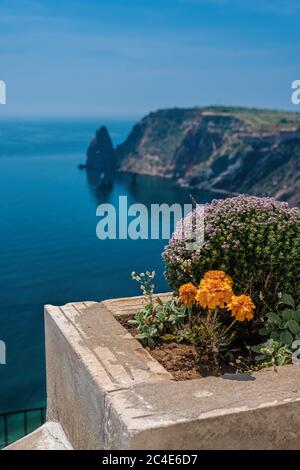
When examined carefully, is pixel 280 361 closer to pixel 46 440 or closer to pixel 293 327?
pixel 293 327

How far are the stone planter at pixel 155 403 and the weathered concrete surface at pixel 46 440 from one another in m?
0.11

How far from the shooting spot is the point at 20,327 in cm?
4119

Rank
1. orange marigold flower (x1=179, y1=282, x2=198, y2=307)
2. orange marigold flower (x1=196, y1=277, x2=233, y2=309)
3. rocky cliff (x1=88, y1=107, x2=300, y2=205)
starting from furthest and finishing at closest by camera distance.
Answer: rocky cliff (x1=88, y1=107, x2=300, y2=205), orange marigold flower (x1=179, y1=282, x2=198, y2=307), orange marigold flower (x1=196, y1=277, x2=233, y2=309)

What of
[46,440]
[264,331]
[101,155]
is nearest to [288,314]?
[264,331]

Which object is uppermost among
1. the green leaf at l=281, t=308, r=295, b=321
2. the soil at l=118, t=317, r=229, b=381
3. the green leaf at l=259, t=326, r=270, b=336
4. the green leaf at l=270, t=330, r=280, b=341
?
the green leaf at l=281, t=308, r=295, b=321

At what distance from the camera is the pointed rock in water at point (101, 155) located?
516ft

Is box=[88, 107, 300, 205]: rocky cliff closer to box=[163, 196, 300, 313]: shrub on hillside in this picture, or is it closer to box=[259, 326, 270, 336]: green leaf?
box=[163, 196, 300, 313]: shrub on hillside

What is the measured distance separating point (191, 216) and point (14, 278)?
50436mm

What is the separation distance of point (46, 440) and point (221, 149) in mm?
144320

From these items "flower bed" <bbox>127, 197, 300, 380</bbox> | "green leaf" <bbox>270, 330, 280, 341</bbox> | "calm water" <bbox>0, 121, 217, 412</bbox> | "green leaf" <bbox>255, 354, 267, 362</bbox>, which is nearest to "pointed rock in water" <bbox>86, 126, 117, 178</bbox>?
"calm water" <bbox>0, 121, 217, 412</bbox>

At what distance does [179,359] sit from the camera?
466cm

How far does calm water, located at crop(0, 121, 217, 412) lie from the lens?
36.0 metres

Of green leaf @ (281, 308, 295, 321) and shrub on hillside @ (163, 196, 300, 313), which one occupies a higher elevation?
shrub on hillside @ (163, 196, 300, 313)

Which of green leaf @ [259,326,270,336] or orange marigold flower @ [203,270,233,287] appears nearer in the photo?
orange marigold flower @ [203,270,233,287]
